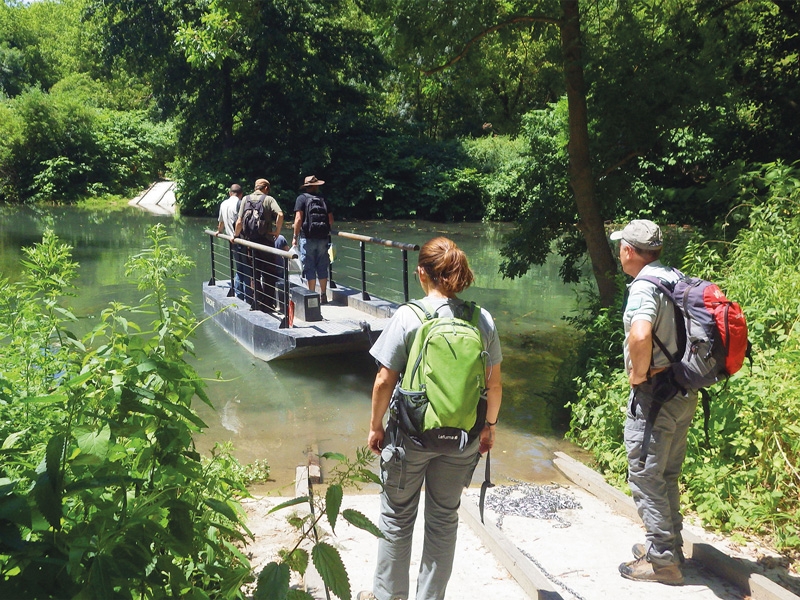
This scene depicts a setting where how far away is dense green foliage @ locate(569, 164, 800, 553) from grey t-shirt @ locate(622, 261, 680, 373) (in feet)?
3.16

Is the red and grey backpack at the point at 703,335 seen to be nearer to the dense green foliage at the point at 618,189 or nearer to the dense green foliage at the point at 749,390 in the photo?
the dense green foliage at the point at 749,390

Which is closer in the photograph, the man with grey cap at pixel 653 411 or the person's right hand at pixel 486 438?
the person's right hand at pixel 486 438

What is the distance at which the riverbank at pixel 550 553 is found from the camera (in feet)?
12.5

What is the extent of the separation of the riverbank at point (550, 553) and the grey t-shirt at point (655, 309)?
1.09 meters

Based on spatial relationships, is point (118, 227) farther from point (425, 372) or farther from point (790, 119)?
point (425, 372)

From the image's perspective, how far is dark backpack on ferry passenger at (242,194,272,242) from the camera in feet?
31.7

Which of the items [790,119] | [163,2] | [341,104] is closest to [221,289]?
[790,119]

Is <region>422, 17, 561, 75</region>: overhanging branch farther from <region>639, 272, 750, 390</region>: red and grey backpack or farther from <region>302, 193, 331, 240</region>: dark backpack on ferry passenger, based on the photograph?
<region>639, 272, 750, 390</region>: red and grey backpack

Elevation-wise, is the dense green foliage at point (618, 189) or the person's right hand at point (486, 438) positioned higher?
the dense green foliage at point (618, 189)

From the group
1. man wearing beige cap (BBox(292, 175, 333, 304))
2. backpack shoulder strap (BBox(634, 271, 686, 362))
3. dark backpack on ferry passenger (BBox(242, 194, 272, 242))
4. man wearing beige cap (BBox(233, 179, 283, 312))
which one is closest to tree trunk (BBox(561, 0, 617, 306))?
man wearing beige cap (BBox(292, 175, 333, 304))

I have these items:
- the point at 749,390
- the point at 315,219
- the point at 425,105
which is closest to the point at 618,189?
the point at 315,219

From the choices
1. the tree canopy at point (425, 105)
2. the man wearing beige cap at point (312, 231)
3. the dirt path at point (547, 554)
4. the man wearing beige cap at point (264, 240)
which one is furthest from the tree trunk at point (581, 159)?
the dirt path at point (547, 554)

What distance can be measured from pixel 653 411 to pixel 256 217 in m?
6.70

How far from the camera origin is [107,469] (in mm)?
2307
